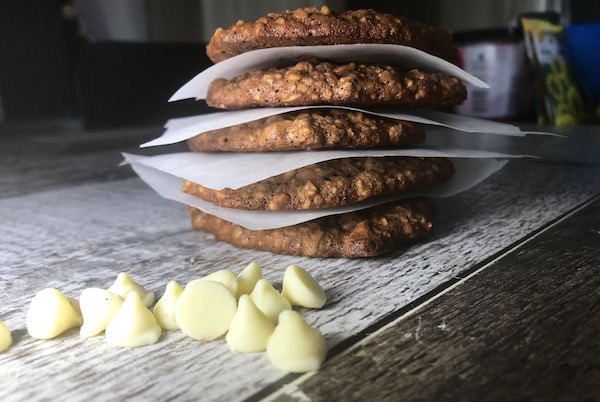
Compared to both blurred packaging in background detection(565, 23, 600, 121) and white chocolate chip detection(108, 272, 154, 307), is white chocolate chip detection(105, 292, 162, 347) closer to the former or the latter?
white chocolate chip detection(108, 272, 154, 307)

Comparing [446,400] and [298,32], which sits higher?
[298,32]

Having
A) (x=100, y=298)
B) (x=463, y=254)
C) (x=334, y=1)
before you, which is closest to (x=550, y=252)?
(x=463, y=254)

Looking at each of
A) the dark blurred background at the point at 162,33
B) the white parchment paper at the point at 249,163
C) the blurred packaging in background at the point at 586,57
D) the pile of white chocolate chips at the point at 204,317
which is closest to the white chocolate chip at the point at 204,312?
the pile of white chocolate chips at the point at 204,317

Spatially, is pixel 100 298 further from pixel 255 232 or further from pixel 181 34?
pixel 181 34

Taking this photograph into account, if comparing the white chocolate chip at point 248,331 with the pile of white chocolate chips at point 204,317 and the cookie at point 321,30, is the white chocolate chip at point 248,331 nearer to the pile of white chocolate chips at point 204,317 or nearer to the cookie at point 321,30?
the pile of white chocolate chips at point 204,317

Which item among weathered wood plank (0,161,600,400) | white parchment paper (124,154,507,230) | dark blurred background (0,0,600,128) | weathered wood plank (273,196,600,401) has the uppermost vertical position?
dark blurred background (0,0,600,128)

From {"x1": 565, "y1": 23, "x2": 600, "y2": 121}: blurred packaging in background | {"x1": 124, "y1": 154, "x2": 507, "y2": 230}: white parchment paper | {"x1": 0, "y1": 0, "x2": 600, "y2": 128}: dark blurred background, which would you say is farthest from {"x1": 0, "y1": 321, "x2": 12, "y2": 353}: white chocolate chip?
{"x1": 0, "y1": 0, "x2": 600, "y2": 128}: dark blurred background
